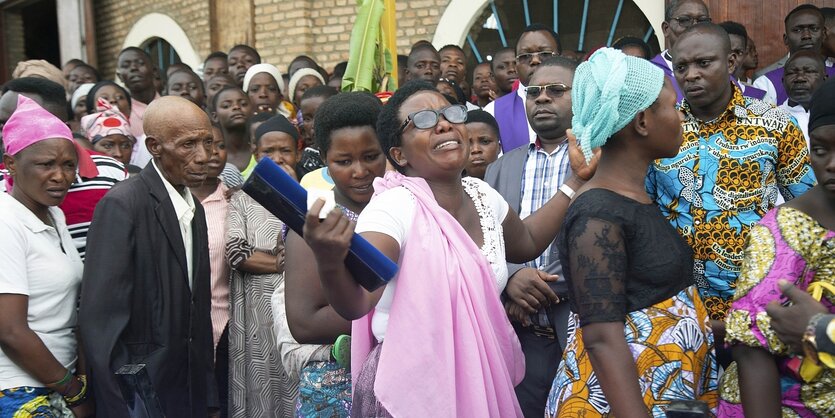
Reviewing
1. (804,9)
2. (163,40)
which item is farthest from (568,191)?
(163,40)

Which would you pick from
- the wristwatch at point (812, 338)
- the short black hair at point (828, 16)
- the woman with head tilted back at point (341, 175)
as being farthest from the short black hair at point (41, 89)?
the short black hair at point (828, 16)

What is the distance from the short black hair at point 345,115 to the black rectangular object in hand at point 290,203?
1.11 meters

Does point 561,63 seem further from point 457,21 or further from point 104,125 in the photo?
point 457,21

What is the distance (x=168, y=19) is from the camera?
1316 cm

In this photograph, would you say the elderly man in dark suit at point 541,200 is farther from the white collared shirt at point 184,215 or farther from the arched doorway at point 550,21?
the arched doorway at point 550,21

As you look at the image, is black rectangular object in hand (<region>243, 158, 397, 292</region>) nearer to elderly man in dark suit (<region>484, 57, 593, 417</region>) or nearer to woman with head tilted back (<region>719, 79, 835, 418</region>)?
woman with head tilted back (<region>719, 79, 835, 418</region>)

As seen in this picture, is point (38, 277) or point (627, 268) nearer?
point (627, 268)

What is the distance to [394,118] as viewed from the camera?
270cm

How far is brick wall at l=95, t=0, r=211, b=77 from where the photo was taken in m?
12.4

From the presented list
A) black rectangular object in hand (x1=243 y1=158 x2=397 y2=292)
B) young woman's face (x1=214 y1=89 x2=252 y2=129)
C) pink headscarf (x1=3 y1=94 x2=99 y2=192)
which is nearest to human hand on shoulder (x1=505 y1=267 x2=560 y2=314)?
black rectangular object in hand (x1=243 y1=158 x2=397 y2=292)

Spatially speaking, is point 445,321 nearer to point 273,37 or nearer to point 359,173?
point 359,173

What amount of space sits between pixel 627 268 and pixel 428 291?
592mm

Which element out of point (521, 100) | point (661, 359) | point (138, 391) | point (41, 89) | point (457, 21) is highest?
point (457, 21)

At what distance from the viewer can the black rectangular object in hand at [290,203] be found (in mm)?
1905
